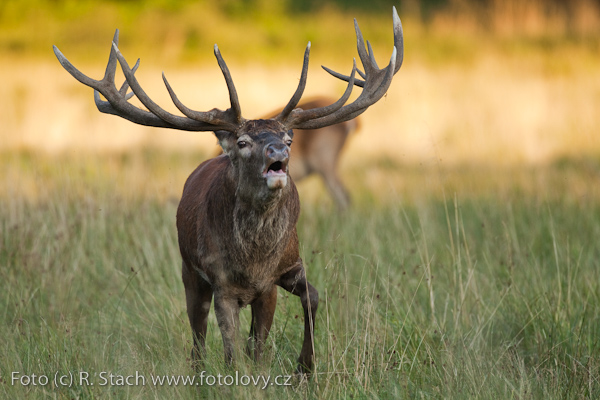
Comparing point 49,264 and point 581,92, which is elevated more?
point 581,92

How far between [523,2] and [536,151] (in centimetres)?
1250

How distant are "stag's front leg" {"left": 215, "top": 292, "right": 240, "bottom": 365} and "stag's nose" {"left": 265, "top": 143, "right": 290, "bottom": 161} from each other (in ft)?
2.55

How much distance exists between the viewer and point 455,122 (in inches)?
529

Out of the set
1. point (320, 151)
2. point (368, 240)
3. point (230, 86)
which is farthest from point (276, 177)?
point (320, 151)

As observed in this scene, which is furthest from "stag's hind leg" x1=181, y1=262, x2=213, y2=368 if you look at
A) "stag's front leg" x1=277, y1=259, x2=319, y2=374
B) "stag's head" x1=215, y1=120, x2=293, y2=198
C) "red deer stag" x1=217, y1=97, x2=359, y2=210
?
"red deer stag" x1=217, y1=97, x2=359, y2=210

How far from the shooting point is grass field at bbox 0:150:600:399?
384 cm

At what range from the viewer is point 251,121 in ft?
13.2

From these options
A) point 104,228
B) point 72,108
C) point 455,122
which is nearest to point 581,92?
point 455,122

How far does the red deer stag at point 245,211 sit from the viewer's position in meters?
3.93

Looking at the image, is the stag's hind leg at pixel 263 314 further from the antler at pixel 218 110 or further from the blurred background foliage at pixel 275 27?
the blurred background foliage at pixel 275 27

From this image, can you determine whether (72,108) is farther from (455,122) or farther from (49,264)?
(49,264)

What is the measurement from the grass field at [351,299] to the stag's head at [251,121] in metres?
0.73

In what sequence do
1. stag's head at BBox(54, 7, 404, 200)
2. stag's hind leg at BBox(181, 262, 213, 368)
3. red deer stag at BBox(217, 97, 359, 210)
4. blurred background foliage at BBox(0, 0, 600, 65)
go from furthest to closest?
1. blurred background foliage at BBox(0, 0, 600, 65)
2. red deer stag at BBox(217, 97, 359, 210)
3. stag's hind leg at BBox(181, 262, 213, 368)
4. stag's head at BBox(54, 7, 404, 200)

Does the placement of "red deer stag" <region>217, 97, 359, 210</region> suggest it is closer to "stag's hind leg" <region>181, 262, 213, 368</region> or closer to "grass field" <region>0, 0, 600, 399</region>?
"grass field" <region>0, 0, 600, 399</region>
